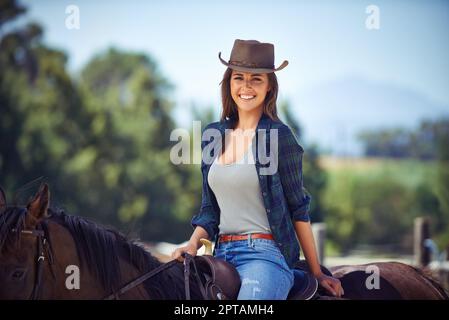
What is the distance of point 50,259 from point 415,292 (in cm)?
233

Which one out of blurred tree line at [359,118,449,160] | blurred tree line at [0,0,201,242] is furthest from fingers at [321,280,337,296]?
blurred tree line at [359,118,449,160]

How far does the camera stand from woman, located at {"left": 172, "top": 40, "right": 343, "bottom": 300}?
3.86 metres

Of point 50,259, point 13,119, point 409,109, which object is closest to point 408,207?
point 13,119

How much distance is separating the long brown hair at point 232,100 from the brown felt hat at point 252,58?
76 mm

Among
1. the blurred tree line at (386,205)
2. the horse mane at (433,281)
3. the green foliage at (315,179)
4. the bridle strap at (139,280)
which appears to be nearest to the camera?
the bridle strap at (139,280)

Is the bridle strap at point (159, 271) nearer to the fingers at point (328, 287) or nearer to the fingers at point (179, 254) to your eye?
the fingers at point (179, 254)

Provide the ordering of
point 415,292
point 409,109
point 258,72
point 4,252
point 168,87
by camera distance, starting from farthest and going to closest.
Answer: point 409,109
point 168,87
point 415,292
point 258,72
point 4,252

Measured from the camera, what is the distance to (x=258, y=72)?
4.01 m

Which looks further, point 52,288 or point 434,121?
point 434,121

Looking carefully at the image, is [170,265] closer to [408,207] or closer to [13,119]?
[13,119]

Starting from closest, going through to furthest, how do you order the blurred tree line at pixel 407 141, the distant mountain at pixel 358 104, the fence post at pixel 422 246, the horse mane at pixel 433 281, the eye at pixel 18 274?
the eye at pixel 18 274, the horse mane at pixel 433 281, the fence post at pixel 422 246, the blurred tree line at pixel 407 141, the distant mountain at pixel 358 104

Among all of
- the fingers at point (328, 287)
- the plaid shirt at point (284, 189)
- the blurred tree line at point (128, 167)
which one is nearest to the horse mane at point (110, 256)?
the plaid shirt at point (284, 189)

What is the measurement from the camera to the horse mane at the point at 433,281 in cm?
474
